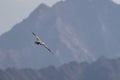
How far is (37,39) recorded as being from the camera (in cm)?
2989

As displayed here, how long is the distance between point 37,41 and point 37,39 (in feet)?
0.75

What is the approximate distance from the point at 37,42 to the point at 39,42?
0.43 feet

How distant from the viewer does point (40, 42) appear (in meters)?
29.9

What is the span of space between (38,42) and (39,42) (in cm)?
9

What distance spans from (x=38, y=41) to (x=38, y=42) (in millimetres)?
101

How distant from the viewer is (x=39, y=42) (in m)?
29.6

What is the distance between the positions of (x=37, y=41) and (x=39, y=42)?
6.3 inches

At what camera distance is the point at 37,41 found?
29.7 metres

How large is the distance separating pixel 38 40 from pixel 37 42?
30 centimetres

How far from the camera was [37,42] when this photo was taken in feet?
97.1

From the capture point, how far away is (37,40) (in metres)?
29.8

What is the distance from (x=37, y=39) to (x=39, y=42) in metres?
0.35
